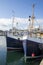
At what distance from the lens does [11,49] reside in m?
34.6

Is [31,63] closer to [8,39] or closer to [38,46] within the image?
[38,46]

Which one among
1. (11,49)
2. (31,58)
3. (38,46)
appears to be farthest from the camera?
(11,49)

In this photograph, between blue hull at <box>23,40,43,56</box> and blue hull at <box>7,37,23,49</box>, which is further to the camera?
blue hull at <box>7,37,23,49</box>

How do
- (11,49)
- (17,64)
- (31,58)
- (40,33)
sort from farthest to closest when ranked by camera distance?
(11,49)
(40,33)
(31,58)
(17,64)

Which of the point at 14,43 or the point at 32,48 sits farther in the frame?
the point at 14,43

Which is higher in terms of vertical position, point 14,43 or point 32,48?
point 14,43

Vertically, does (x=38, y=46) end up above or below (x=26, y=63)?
above

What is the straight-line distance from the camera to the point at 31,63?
76.6 ft

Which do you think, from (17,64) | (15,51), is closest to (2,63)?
(17,64)

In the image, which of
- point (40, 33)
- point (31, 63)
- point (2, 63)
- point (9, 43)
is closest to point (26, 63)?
point (31, 63)

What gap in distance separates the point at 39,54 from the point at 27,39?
2663 mm

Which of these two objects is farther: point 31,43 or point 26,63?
point 31,43

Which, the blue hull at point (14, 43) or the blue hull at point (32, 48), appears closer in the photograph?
the blue hull at point (32, 48)

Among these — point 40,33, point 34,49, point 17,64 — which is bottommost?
point 17,64
